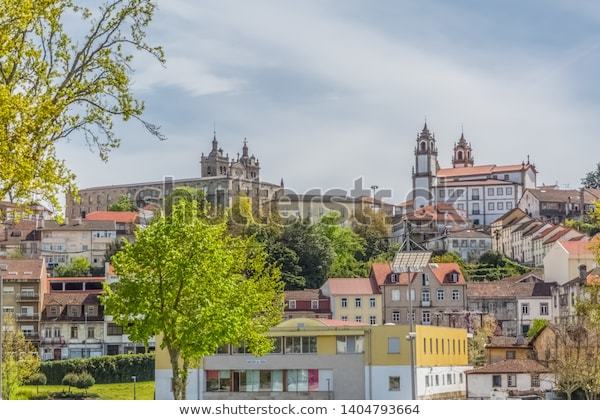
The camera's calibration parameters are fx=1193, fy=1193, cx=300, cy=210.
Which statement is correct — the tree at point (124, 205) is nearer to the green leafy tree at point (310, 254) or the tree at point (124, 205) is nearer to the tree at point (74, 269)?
the tree at point (74, 269)

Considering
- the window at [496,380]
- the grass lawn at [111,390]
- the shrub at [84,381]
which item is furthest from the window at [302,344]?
the shrub at [84,381]

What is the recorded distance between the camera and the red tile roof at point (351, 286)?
258ft

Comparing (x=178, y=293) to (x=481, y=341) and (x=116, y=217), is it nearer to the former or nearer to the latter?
(x=481, y=341)

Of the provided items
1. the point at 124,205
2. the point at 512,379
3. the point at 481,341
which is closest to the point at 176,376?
the point at 512,379

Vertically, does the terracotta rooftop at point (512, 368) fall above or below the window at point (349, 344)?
below

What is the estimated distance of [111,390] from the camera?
57750mm

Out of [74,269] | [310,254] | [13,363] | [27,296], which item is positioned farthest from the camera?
[74,269]

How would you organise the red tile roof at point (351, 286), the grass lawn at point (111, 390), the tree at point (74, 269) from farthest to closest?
the tree at point (74, 269) → the red tile roof at point (351, 286) → the grass lawn at point (111, 390)

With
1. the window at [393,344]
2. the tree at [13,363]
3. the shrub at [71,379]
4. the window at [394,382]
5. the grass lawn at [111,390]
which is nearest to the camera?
the window at [394,382]

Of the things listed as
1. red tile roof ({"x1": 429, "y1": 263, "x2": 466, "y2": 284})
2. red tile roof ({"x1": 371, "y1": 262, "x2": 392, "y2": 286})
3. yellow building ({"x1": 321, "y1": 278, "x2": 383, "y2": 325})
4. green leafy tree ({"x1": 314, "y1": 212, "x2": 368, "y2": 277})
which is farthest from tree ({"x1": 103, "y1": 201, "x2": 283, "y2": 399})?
green leafy tree ({"x1": 314, "y1": 212, "x2": 368, "y2": 277})

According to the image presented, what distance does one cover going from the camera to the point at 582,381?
39.8 metres

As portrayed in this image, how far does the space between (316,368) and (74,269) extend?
58531mm

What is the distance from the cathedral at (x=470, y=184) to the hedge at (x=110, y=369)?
259 ft
